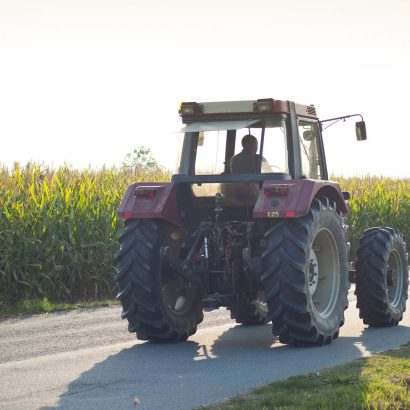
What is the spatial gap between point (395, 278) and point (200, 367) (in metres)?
4.00

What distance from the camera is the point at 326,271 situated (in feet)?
31.3

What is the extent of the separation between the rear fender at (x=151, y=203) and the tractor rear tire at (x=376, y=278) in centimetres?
238

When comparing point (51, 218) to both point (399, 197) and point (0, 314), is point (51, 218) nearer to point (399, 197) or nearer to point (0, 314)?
point (0, 314)

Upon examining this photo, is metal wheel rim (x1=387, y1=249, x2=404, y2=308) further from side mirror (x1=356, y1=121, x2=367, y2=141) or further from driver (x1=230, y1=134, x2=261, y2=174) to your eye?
driver (x1=230, y1=134, x2=261, y2=174)

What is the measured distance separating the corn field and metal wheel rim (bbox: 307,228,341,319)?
5346 mm

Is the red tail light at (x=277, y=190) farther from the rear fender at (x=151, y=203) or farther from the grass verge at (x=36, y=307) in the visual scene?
the grass verge at (x=36, y=307)

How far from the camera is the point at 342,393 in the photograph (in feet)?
21.1

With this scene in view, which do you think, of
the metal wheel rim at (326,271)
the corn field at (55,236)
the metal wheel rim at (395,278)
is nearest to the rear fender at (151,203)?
the metal wheel rim at (326,271)

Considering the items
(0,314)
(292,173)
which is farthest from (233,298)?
(0,314)

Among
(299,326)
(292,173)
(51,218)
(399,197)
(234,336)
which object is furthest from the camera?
(399,197)

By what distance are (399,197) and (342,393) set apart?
18492mm

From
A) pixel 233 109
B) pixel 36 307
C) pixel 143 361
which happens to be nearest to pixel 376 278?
pixel 233 109

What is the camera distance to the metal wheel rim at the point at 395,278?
1095 cm

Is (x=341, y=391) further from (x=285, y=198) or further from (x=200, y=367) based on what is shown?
(x=285, y=198)
